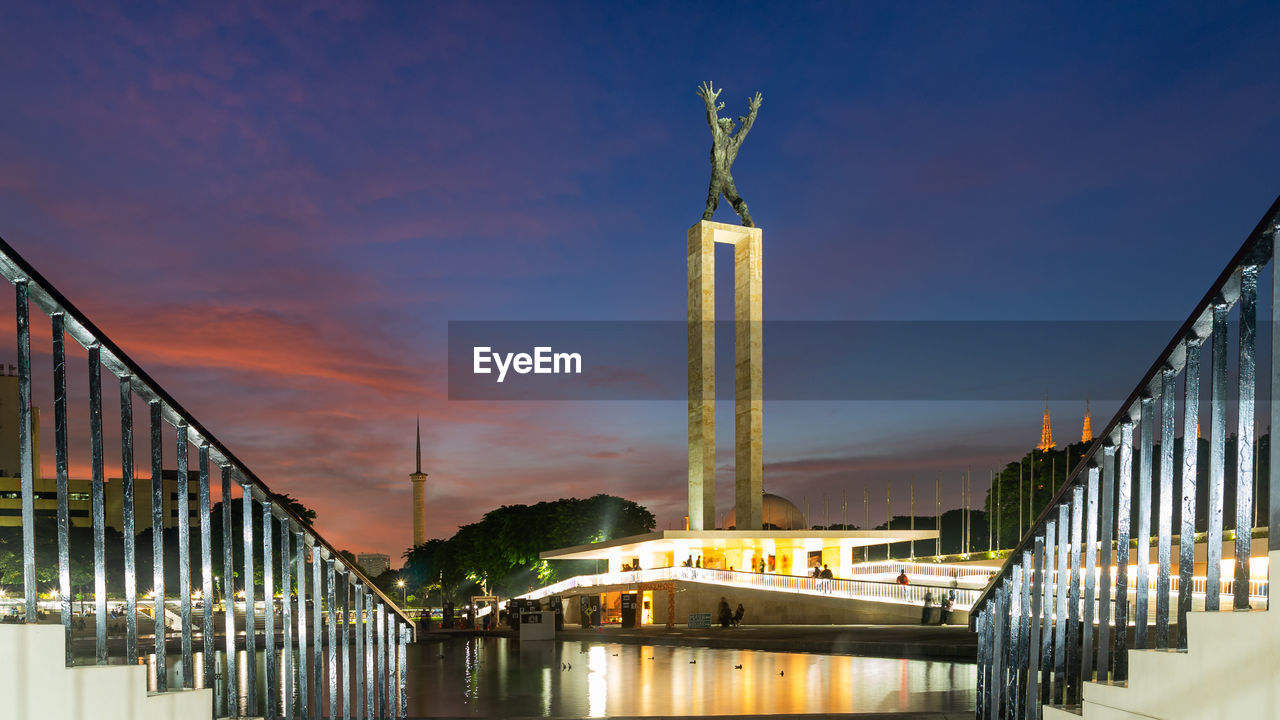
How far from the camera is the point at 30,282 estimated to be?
4.19m

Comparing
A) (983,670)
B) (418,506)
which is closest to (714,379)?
(983,670)

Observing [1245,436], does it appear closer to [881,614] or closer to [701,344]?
[881,614]

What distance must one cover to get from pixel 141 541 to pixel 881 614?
4523 centimetres

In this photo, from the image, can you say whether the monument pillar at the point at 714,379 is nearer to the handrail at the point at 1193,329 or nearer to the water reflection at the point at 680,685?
the water reflection at the point at 680,685

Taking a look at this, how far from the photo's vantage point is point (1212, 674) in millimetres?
3924

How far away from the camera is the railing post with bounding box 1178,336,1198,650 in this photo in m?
4.29

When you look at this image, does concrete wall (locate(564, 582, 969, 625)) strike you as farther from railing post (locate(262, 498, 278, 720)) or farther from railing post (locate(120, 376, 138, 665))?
railing post (locate(120, 376, 138, 665))

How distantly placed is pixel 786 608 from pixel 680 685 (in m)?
23.7

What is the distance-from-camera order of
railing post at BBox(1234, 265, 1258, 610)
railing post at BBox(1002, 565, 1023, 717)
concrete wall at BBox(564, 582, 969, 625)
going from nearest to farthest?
railing post at BBox(1234, 265, 1258, 610) < railing post at BBox(1002, 565, 1023, 717) < concrete wall at BBox(564, 582, 969, 625)

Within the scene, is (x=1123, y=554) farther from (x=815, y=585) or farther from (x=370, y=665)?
(x=815, y=585)

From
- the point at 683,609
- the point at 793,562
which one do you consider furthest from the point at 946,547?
the point at 683,609

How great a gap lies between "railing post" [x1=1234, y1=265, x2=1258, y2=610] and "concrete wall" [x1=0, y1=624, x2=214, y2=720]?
425 centimetres

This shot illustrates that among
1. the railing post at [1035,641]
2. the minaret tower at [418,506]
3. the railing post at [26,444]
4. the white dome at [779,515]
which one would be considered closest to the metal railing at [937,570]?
the white dome at [779,515]

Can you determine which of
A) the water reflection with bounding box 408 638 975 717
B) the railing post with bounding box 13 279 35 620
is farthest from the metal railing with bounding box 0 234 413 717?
the water reflection with bounding box 408 638 975 717
